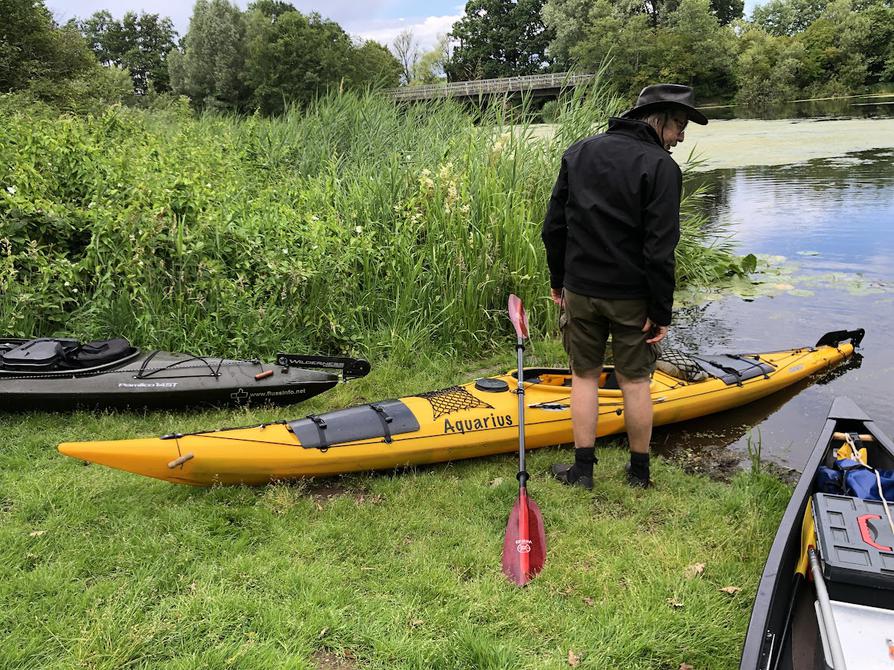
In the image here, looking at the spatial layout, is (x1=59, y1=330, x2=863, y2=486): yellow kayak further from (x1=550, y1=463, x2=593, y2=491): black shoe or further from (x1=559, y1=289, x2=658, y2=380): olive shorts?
(x1=559, y1=289, x2=658, y2=380): olive shorts

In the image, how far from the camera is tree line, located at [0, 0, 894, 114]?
1288cm

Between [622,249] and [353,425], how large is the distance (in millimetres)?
1568

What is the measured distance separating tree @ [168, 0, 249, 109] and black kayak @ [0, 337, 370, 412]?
3149cm

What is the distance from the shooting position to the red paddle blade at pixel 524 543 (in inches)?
93.7

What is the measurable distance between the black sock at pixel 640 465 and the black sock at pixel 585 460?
0.21 meters

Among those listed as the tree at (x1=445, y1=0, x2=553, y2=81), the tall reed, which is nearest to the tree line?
the tree at (x1=445, y1=0, x2=553, y2=81)

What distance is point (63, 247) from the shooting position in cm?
479

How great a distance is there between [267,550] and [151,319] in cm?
257

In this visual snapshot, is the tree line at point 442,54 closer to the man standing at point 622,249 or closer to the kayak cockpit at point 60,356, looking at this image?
the kayak cockpit at point 60,356

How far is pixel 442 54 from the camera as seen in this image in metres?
49.4

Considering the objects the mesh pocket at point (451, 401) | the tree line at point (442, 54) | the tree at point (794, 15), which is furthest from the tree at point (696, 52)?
the mesh pocket at point (451, 401)

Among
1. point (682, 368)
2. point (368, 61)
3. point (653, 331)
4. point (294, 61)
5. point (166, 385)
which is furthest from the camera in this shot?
point (368, 61)

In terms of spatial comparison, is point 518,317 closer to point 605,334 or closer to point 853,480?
point 605,334

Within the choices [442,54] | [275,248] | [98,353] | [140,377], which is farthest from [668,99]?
[442,54]
